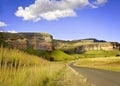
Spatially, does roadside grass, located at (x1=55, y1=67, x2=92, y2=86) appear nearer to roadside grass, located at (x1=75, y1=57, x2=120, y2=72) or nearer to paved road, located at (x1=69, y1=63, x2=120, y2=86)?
paved road, located at (x1=69, y1=63, x2=120, y2=86)

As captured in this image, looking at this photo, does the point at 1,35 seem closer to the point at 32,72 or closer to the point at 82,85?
the point at 32,72

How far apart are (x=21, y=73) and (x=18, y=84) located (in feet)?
2.85

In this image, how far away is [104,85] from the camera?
2088 centimetres

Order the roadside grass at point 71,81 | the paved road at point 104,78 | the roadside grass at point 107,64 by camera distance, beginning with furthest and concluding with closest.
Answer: the roadside grass at point 107,64, the paved road at point 104,78, the roadside grass at point 71,81

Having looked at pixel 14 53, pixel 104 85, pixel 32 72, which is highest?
pixel 14 53

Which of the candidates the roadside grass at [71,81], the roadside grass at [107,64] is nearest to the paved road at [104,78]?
the roadside grass at [71,81]

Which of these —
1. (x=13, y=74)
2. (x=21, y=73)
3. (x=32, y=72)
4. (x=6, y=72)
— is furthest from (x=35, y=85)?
(x=6, y=72)

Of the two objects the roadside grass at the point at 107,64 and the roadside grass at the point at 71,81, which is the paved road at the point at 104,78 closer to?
the roadside grass at the point at 71,81

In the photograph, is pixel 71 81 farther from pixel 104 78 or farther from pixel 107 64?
pixel 107 64

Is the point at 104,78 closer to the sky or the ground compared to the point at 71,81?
closer to the ground

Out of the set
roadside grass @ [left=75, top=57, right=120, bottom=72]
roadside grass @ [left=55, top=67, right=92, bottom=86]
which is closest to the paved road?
roadside grass @ [left=55, top=67, right=92, bottom=86]

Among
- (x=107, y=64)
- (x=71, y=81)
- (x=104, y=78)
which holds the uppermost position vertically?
(x=71, y=81)

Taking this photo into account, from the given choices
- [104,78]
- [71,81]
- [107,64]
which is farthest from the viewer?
[107,64]

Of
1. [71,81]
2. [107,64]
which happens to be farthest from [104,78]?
[107,64]
